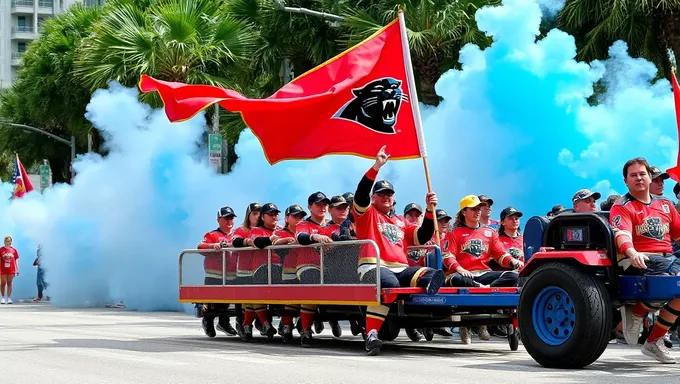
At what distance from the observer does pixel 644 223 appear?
1052 centimetres

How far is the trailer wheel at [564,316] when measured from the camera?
1013 centimetres

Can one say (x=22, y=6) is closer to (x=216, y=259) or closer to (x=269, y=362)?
(x=216, y=259)

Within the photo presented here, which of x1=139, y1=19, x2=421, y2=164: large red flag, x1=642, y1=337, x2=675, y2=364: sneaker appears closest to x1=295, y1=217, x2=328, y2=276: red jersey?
x1=139, y1=19, x2=421, y2=164: large red flag

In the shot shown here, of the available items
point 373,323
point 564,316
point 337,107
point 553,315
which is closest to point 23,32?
point 337,107

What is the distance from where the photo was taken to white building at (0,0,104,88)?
4296 inches

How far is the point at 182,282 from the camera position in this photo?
652 inches

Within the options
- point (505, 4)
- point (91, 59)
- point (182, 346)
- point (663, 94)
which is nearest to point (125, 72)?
point (91, 59)

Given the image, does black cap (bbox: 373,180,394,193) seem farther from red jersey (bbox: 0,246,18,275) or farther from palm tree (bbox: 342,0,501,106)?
red jersey (bbox: 0,246,18,275)

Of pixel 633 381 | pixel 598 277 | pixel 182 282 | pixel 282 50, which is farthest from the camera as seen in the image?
pixel 282 50

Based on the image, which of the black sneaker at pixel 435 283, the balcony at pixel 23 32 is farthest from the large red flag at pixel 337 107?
the balcony at pixel 23 32

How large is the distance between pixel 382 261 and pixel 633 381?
4.02 m

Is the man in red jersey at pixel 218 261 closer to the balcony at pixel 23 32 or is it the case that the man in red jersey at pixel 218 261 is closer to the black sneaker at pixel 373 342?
the black sneaker at pixel 373 342

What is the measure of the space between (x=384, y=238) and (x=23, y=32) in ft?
333

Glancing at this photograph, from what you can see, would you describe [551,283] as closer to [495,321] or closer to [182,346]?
[495,321]
